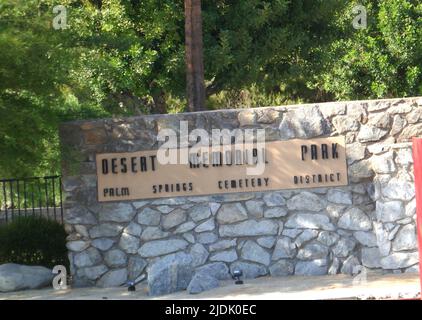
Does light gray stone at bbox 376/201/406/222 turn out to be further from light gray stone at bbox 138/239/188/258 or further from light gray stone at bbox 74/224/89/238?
light gray stone at bbox 74/224/89/238

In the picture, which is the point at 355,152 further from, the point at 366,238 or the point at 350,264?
the point at 350,264

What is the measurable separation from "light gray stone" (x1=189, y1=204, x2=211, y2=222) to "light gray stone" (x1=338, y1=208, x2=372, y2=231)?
1.77 m

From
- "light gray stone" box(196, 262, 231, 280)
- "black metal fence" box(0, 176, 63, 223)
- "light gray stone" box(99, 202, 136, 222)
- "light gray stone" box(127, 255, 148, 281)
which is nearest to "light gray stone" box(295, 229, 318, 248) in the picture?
"light gray stone" box(196, 262, 231, 280)

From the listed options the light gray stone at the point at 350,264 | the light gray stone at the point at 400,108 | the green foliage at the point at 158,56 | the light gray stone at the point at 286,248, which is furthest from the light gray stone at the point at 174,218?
the light gray stone at the point at 400,108

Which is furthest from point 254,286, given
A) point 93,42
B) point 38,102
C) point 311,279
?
point 93,42

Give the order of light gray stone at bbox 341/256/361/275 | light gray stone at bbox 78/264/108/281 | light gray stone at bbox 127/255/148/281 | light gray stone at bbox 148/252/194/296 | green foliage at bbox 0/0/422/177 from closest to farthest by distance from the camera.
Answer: green foliage at bbox 0/0/422/177 < light gray stone at bbox 148/252/194/296 < light gray stone at bbox 341/256/361/275 < light gray stone at bbox 127/255/148/281 < light gray stone at bbox 78/264/108/281

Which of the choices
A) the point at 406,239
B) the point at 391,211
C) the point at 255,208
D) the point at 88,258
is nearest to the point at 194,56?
the point at 255,208

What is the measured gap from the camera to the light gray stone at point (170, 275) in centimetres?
1123

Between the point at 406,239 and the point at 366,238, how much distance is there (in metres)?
0.53

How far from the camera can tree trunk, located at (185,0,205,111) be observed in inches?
547

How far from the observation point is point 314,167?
1200 centimetres

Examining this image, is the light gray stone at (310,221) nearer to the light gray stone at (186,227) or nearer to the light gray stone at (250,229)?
the light gray stone at (250,229)

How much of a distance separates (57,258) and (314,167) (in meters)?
4.45

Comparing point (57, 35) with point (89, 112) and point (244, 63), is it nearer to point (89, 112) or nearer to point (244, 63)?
point (89, 112)
